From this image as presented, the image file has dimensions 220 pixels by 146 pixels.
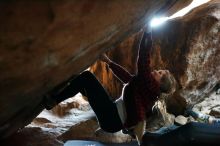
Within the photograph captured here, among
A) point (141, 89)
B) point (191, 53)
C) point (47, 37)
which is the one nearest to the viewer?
point (47, 37)

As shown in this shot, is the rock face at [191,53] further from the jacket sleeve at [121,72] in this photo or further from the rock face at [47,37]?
the rock face at [47,37]

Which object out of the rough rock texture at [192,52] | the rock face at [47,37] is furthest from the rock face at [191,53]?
the rock face at [47,37]

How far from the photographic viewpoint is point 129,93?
4.79m

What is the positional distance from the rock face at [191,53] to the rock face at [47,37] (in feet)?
14.2

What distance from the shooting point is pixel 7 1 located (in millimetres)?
2520

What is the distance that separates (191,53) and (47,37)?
5.74m

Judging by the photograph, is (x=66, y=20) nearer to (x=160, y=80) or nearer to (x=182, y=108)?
(x=160, y=80)

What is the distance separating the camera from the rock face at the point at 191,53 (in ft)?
26.7

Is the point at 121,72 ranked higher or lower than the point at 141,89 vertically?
higher

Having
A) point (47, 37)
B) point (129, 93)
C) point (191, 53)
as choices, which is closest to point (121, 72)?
point (129, 93)

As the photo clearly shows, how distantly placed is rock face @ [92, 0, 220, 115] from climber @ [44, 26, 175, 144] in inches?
140

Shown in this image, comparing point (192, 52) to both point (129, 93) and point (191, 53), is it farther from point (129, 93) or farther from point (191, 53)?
point (129, 93)

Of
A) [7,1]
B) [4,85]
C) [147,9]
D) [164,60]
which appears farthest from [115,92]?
[7,1]

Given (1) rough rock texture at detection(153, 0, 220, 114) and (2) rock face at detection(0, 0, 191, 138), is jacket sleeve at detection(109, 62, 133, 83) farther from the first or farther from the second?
(1) rough rock texture at detection(153, 0, 220, 114)
